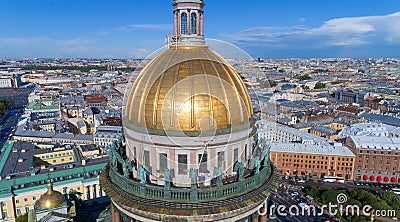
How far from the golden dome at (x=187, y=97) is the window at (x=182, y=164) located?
1.55m

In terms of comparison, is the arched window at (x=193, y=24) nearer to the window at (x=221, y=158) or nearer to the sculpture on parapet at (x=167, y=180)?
the window at (x=221, y=158)

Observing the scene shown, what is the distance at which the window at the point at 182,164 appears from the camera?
1739 cm

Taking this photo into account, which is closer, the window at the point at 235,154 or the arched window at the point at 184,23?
the window at the point at 235,154

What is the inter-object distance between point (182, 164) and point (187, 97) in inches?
150

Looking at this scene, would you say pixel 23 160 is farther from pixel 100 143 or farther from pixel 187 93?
pixel 187 93

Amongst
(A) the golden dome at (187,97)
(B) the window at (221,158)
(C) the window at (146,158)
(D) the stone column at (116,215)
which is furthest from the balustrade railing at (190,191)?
(A) the golden dome at (187,97)

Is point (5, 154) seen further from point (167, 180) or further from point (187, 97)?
point (187, 97)

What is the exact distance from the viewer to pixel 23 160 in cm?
5641

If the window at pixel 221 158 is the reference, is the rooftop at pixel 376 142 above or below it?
below

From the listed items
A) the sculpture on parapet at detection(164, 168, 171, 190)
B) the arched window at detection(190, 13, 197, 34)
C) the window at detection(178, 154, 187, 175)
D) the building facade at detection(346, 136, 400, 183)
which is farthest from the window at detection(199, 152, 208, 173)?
the building facade at detection(346, 136, 400, 183)

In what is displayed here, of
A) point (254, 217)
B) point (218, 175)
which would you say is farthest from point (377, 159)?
point (218, 175)

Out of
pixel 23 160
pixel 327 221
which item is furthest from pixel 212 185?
pixel 23 160

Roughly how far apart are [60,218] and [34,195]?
82.6 feet

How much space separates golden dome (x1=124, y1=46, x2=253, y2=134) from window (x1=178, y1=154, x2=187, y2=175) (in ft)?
5.09
